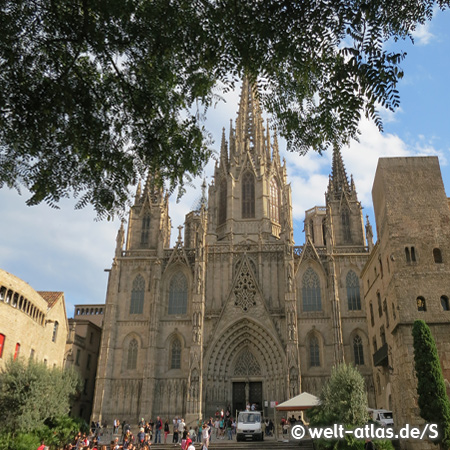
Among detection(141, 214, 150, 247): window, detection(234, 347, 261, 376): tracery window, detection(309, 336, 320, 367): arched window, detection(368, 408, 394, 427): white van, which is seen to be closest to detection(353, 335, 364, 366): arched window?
detection(309, 336, 320, 367): arched window

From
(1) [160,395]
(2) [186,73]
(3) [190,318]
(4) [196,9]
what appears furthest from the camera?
(3) [190,318]

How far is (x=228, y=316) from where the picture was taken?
39656mm

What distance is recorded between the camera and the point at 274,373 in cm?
3828

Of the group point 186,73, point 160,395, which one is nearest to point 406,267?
point 186,73

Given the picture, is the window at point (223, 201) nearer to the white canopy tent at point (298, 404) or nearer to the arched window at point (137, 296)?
the arched window at point (137, 296)

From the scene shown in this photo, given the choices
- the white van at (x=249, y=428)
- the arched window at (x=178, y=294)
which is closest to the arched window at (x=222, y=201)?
the arched window at (x=178, y=294)

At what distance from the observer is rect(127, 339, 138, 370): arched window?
39500mm

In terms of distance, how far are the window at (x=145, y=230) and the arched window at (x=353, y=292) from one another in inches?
734

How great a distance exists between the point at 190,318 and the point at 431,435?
2481cm

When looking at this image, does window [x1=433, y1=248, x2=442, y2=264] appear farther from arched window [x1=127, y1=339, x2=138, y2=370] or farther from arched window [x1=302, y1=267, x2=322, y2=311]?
arched window [x1=127, y1=339, x2=138, y2=370]

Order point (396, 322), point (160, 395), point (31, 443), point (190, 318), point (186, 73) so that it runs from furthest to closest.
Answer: point (190, 318) → point (160, 395) → point (396, 322) → point (31, 443) → point (186, 73)

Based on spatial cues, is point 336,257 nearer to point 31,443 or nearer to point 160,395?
point 160,395

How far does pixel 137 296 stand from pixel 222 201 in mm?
13606

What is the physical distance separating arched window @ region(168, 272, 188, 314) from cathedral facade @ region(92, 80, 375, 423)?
0.09m
